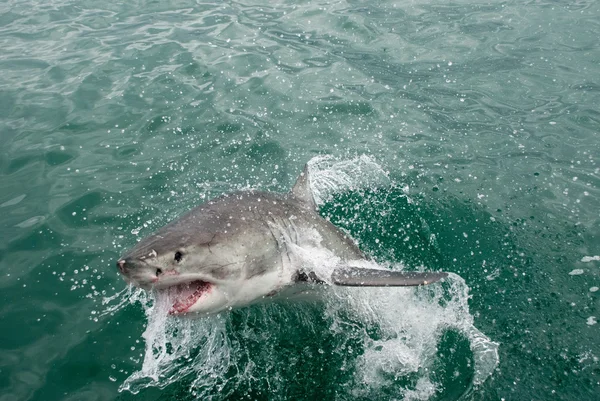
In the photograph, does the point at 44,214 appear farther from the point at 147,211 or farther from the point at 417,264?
the point at 417,264

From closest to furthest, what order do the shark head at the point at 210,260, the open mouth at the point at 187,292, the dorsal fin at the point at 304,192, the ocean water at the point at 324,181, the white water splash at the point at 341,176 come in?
the shark head at the point at 210,260 < the open mouth at the point at 187,292 < the ocean water at the point at 324,181 < the dorsal fin at the point at 304,192 < the white water splash at the point at 341,176

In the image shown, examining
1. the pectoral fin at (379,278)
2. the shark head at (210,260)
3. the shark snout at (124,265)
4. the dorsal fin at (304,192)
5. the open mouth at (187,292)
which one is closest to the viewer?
the shark snout at (124,265)

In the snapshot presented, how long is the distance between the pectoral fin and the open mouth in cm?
106

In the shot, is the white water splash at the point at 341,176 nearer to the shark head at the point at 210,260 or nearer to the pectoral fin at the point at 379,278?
the pectoral fin at the point at 379,278

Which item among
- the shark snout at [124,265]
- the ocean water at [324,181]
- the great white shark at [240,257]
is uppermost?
the shark snout at [124,265]

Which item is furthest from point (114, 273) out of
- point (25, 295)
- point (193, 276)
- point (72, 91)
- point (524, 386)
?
point (72, 91)

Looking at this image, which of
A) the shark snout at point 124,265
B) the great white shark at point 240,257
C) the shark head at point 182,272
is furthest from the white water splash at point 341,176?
the shark snout at point 124,265

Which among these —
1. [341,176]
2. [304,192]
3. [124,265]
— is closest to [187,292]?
[124,265]

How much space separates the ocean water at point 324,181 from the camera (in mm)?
4254

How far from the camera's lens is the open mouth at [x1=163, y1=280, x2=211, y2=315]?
126 inches

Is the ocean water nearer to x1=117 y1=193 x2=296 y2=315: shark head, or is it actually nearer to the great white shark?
the great white shark

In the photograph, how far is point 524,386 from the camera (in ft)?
13.1

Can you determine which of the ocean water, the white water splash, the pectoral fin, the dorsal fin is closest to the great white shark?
the pectoral fin

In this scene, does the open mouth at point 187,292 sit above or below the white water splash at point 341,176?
above
